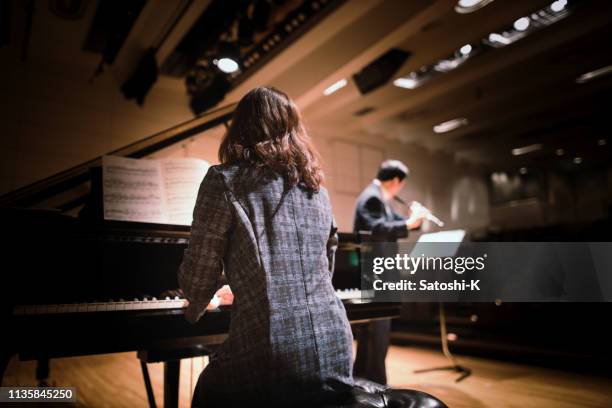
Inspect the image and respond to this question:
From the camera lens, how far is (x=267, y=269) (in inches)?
42.6

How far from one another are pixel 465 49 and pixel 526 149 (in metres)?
4.61

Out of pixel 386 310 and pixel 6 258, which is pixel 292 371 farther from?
pixel 386 310

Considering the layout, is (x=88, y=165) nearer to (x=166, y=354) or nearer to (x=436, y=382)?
(x=166, y=354)

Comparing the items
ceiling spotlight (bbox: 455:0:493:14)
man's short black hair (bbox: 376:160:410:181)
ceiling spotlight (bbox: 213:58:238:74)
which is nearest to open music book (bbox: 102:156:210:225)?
man's short black hair (bbox: 376:160:410:181)

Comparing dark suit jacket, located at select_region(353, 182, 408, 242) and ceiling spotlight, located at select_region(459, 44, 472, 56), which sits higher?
ceiling spotlight, located at select_region(459, 44, 472, 56)

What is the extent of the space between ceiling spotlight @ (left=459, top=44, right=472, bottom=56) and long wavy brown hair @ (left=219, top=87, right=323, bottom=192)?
426 centimetres

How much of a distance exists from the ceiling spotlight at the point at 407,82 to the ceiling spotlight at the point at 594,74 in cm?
212

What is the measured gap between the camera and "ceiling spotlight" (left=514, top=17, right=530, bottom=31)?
4277mm

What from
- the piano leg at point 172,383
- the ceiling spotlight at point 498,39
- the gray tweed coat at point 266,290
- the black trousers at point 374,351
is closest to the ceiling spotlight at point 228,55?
the ceiling spotlight at point 498,39

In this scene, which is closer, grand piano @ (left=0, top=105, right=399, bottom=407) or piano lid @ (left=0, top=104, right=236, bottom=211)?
grand piano @ (left=0, top=105, right=399, bottom=407)

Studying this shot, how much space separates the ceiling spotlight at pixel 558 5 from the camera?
3951mm

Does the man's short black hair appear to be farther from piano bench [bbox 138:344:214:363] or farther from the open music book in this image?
piano bench [bbox 138:344:214:363]

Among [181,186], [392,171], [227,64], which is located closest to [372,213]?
[392,171]

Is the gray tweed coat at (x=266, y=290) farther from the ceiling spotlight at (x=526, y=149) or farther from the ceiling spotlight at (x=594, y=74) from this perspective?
the ceiling spotlight at (x=526, y=149)
